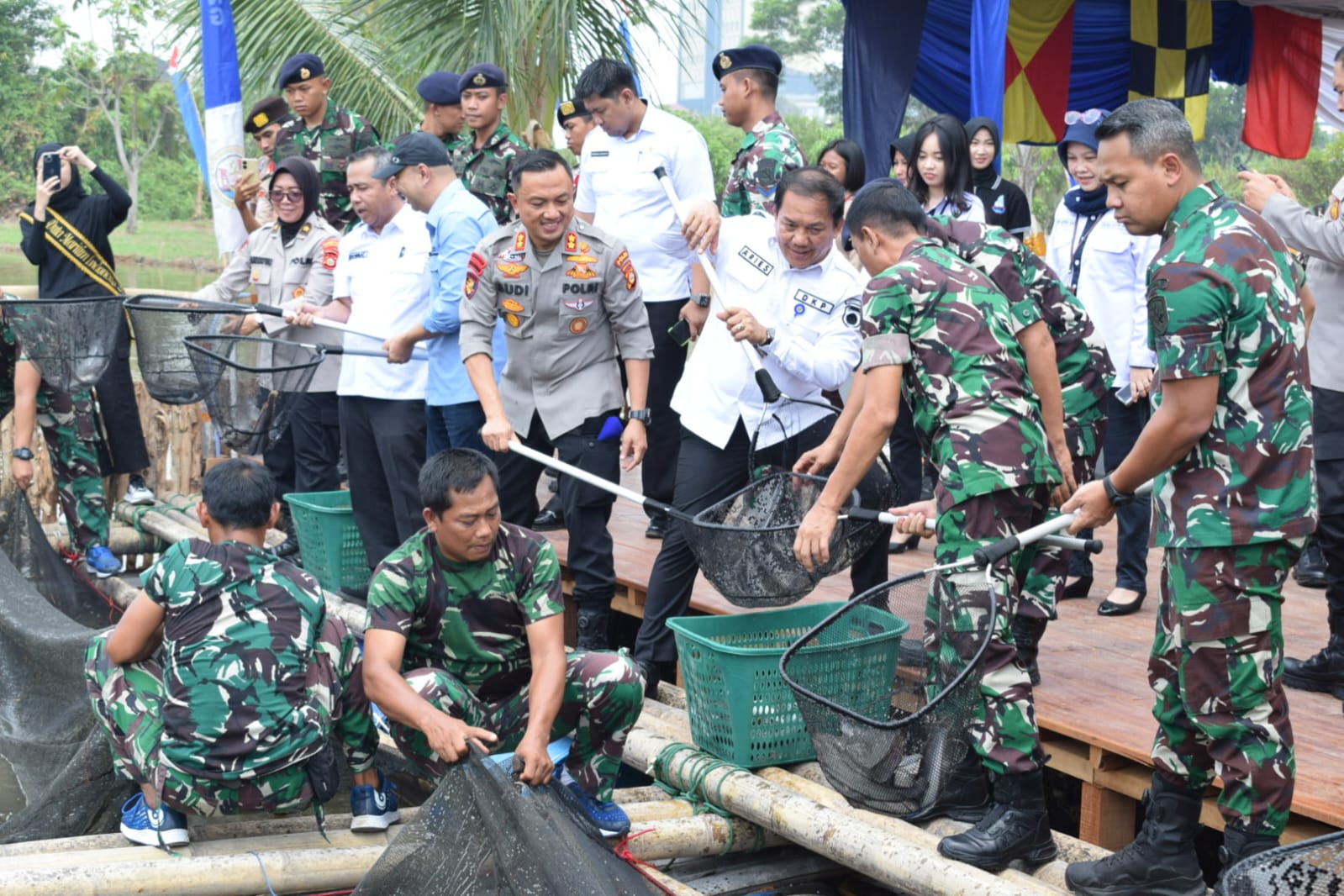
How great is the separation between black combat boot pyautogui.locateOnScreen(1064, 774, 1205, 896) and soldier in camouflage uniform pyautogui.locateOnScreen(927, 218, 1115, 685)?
2.18ft

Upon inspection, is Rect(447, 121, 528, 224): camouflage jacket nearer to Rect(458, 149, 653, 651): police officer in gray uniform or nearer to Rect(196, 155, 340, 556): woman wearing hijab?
Rect(196, 155, 340, 556): woman wearing hijab

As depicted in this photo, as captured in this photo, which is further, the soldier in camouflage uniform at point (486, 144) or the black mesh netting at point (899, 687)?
the soldier in camouflage uniform at point (486, 144)

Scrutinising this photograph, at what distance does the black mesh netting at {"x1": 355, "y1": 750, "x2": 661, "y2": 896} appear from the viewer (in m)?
3.18

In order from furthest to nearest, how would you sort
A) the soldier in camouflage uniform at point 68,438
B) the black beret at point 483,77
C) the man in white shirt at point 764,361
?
1. the soldier in camouflage uniform at point 68,438
2. the black beret at point 483,77
3. the man in white shirt at point 764,361

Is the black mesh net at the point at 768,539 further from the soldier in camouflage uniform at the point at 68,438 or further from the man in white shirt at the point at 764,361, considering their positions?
the soldier in camouflage uniform at the point at 68,438

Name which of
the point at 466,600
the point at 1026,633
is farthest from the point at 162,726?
the point at 1026,633

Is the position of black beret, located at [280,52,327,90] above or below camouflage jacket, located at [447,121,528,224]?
above

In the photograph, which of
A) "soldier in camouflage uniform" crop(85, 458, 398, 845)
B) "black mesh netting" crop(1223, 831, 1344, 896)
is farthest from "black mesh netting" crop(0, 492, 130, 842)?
"black mesh netting" crop(1223, 831, 1344, 896)

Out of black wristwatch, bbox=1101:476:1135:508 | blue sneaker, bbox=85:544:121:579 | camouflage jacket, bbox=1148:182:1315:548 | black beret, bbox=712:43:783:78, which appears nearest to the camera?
camouflage jacket, bbox=1148:182:1315:548

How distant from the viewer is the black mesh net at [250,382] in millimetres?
5949

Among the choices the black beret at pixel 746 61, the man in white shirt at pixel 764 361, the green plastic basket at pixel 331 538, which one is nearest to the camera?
the man in white shirt at pixel 764 361

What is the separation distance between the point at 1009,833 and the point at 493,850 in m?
1.28

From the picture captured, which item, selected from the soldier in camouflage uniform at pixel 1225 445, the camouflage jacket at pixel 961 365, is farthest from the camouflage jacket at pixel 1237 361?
the camouflage jacket at pixel 961 365

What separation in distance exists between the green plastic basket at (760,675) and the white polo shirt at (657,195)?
69.7 inches
